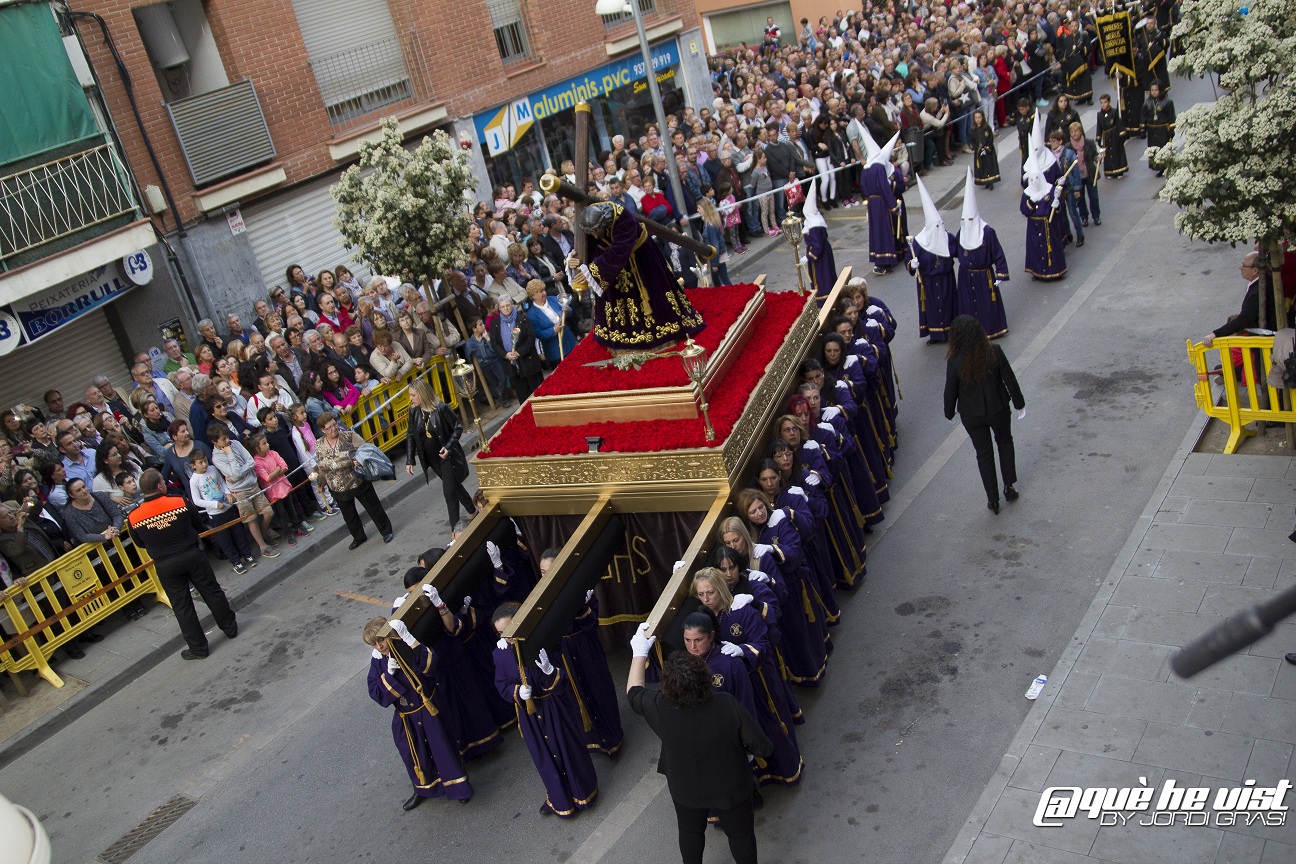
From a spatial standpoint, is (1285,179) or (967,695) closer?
(967,695)

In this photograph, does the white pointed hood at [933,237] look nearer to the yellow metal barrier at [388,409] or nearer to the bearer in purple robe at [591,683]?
the yellow metal barrier at [388,409]

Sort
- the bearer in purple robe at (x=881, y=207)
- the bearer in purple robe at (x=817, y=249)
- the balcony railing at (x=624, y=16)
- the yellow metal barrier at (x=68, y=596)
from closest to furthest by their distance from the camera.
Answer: the yellow metal barrier at (x=68, y=596), the bearer in purple robe at (x=817, y=249), the bearer in purple robe at (x=881, y=207), the balcony railing at (x=624, y=16)

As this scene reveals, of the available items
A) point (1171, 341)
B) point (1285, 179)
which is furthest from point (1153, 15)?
point (1285, 179)

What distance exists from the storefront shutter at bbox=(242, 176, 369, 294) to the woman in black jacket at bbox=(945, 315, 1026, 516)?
9.98 m

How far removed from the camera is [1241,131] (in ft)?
28.6

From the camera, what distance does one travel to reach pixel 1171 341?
41.0ft

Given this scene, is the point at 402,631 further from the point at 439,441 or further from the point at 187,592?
the point at 439,441

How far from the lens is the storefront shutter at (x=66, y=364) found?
14852mm

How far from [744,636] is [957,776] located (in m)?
1.52

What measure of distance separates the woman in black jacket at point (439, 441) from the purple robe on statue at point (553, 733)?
4.08 meters

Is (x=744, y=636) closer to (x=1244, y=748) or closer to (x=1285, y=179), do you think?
(x=1244, y=748)

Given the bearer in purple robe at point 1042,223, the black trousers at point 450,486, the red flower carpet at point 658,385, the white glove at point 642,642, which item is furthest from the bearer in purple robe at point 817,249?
the white glove at point 642,642

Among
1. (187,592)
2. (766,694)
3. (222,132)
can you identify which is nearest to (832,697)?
(766,694)

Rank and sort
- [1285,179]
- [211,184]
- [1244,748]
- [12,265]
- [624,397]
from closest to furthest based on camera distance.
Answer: [1244,748], [1285,179], [624,397], [12,265], [211,184]
